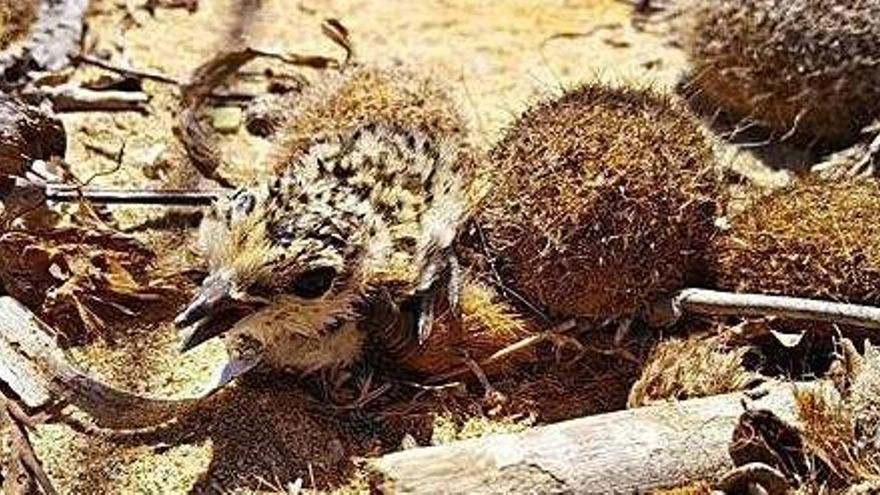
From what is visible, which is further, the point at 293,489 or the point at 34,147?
the point at 34,147

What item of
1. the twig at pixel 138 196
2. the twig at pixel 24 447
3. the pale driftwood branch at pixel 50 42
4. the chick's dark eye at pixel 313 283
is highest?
the chick's dark eye at pixel 313 283

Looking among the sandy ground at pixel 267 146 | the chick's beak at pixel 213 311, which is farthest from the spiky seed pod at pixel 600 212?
the chick's beak at pixel 213 311

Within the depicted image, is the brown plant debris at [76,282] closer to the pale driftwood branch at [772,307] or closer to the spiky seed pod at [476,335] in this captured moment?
the spiky seed pod at [476,335]

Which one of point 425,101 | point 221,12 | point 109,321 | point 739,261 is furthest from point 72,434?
point 221,12

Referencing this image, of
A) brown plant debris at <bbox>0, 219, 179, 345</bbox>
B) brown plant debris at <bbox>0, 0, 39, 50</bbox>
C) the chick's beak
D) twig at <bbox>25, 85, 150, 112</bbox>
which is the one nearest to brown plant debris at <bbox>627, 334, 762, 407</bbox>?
the chick's beak

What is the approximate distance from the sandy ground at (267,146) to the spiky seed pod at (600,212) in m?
0.18

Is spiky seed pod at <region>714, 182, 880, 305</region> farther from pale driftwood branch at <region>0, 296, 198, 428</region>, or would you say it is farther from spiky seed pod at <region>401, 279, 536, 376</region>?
pale driftwood branch at <region>0, 296, 198, 428</region>

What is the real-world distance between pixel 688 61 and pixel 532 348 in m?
1.23

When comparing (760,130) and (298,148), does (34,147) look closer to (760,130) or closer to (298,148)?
(298,148)

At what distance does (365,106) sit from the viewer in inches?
126

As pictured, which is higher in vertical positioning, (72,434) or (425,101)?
(425,101)

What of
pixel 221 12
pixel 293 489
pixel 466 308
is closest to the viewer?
pixel 293 489

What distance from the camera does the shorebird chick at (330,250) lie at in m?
2.49

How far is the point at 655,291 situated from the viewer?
113 inches
